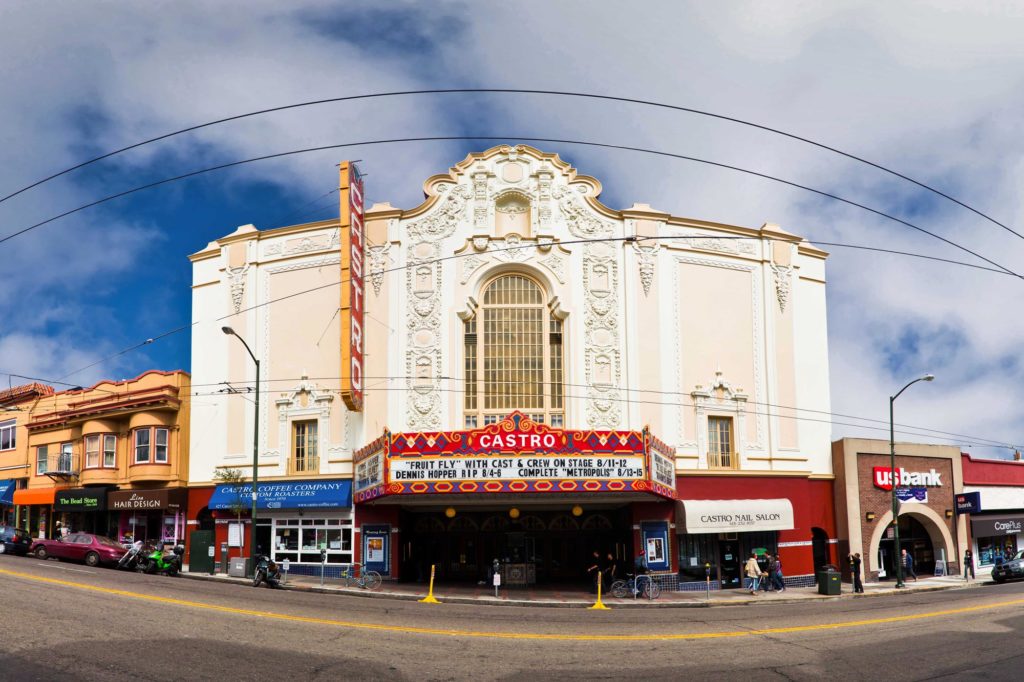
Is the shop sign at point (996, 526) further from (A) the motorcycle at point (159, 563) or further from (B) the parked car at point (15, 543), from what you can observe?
(B) the parked car at point (15, 543)

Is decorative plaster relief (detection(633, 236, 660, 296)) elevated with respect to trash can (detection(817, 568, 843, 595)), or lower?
elevated

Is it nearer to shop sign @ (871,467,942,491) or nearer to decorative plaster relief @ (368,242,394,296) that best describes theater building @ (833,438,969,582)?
shop sign @ (871,467,942,491)

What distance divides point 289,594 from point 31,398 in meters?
30.9

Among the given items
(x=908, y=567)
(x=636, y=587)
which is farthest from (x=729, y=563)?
(x=908, y=567)

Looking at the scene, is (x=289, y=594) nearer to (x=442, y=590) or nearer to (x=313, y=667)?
(x=442, y=590)

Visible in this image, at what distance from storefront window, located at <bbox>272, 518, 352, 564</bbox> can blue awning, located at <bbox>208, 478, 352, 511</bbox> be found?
0.89 meters

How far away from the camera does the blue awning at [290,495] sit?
3569 cm

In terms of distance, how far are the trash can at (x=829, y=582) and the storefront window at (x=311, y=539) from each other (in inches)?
751

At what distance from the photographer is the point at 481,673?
50.5 feet

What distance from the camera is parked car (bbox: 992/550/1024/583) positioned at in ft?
127

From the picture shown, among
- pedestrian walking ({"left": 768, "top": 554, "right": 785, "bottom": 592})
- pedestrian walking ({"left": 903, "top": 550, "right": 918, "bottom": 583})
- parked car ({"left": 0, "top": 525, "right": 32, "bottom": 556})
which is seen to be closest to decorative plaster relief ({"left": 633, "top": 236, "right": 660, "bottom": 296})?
pedestrian walking ({"left": 768, "top": 554, "right": 785, "bottom": 592})

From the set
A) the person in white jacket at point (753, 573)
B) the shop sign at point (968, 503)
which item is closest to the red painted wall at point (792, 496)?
the person in white jacket at point (753, 573)

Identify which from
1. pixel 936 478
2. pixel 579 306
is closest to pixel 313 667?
pixel 579 306

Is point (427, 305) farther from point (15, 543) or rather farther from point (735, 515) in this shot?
point (15, 543)
